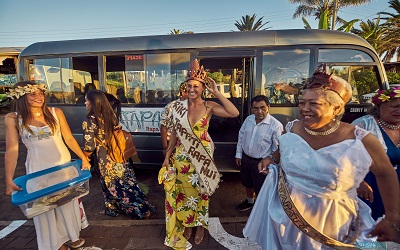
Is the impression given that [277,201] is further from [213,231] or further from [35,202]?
[35,202]

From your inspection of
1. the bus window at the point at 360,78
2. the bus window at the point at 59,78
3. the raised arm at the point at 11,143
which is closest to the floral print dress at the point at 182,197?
the raised arm at the point at 11,143

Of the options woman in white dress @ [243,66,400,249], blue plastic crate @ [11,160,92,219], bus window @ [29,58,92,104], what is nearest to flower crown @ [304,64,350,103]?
woman in white dress @ [243,66,400,249]

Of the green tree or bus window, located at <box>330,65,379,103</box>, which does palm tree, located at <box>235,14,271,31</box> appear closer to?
the green tree

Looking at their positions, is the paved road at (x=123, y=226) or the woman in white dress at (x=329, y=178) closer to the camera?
the woman in white dress at (x=329, y=178)

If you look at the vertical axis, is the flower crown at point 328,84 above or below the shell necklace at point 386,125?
above

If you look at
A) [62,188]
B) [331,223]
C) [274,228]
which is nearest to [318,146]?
[331,223]

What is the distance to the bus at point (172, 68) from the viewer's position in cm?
376

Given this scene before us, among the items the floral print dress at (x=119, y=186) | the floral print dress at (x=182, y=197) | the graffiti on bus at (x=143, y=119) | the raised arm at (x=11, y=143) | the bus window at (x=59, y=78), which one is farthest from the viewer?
the bus window at (x=59, y=78)

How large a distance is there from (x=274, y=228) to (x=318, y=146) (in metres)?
0.67

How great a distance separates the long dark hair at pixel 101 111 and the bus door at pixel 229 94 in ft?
6.26

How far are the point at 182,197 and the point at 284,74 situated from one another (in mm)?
2746

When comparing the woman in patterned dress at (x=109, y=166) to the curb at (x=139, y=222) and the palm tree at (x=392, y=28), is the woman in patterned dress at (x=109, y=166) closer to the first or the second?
the curb at (x=139, y=222)

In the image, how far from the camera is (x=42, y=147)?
7.63ft

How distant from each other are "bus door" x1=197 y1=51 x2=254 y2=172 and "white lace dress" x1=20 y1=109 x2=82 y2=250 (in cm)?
254
